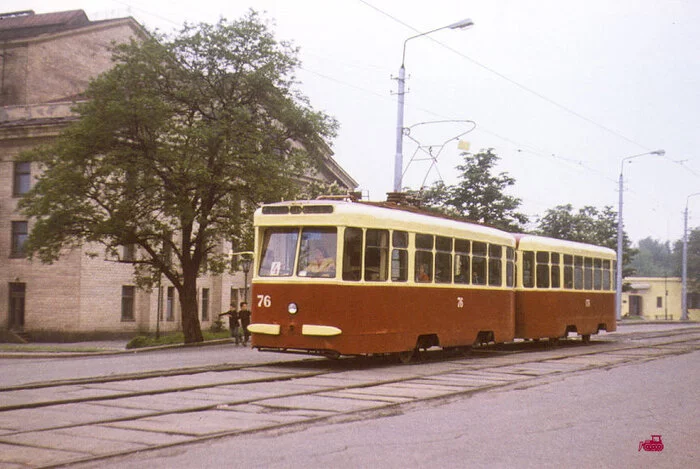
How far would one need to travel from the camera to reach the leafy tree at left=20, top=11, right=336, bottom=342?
29.8 meters

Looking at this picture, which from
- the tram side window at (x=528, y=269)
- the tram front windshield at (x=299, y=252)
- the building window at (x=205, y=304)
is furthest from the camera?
the building window at (x=205, y=304)

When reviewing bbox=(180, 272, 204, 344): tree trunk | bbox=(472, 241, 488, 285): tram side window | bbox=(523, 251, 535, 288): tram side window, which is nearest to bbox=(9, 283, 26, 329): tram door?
bbox=(180, 272, 204, 344): tree trunk

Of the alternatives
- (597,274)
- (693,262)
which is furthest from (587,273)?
(693,262)

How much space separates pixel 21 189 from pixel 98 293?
682 cm

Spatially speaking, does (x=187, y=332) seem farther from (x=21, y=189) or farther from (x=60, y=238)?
(x=21, y=189)

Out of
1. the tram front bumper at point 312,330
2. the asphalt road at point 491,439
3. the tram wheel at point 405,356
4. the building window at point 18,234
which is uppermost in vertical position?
the building window at point 18,234

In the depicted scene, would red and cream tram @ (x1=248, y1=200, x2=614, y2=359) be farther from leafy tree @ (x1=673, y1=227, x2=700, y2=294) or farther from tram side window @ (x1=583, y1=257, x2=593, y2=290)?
leafy tree @ (x1=673, y1=227, x2=700, y2=294)

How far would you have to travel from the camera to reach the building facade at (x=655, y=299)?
307 feet

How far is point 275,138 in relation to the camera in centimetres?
3244

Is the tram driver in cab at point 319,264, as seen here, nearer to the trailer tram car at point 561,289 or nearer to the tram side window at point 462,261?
the tram side window at point 462,261

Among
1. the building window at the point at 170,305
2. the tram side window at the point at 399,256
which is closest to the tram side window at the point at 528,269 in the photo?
the tram side window at the point at 399,256

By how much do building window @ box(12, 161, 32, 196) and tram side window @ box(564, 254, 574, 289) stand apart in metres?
29.5

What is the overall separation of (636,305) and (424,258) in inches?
3290

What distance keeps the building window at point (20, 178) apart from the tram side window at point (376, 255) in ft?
109
